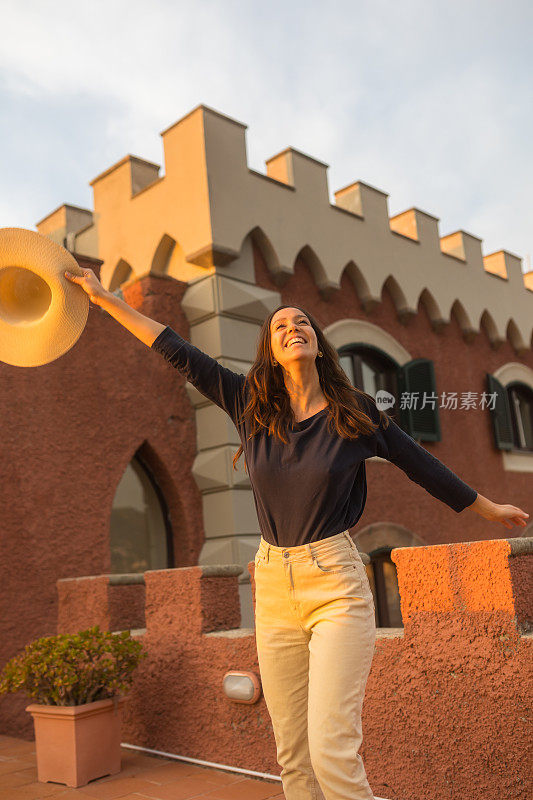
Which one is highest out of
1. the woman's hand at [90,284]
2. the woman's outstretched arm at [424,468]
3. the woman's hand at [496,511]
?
the woman's hand at [90,284]

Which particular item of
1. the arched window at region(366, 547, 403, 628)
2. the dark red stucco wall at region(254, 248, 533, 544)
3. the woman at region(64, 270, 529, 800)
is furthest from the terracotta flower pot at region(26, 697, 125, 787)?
the arched window at region(366, 547, 403, 628)

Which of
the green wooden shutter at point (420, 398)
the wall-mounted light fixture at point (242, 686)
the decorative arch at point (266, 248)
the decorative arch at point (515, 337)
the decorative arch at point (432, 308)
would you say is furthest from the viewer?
the decorative arch at point (515, 337)

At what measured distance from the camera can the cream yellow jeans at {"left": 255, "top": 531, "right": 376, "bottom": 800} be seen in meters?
2.14

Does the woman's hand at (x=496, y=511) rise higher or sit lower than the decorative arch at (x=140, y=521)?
lower

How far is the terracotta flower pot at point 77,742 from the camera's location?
444 cm

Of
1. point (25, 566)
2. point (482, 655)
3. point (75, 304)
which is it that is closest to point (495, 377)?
point (25, 566)

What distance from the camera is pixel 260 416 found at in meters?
2.60

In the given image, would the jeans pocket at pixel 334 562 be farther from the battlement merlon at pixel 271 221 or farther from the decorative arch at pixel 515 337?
the decorative arch at pixel 515 337

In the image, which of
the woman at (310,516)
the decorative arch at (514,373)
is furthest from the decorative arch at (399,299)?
the woman at (310,516)

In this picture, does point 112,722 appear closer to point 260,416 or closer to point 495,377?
point 260,416

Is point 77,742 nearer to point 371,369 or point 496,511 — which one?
point 496,511

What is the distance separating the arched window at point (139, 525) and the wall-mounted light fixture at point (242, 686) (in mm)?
2956

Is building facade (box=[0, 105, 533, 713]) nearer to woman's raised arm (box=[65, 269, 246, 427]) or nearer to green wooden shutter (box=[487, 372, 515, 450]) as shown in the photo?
green wooden shutter (box=[487, 372, 515, 450])

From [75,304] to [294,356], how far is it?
1055mm
